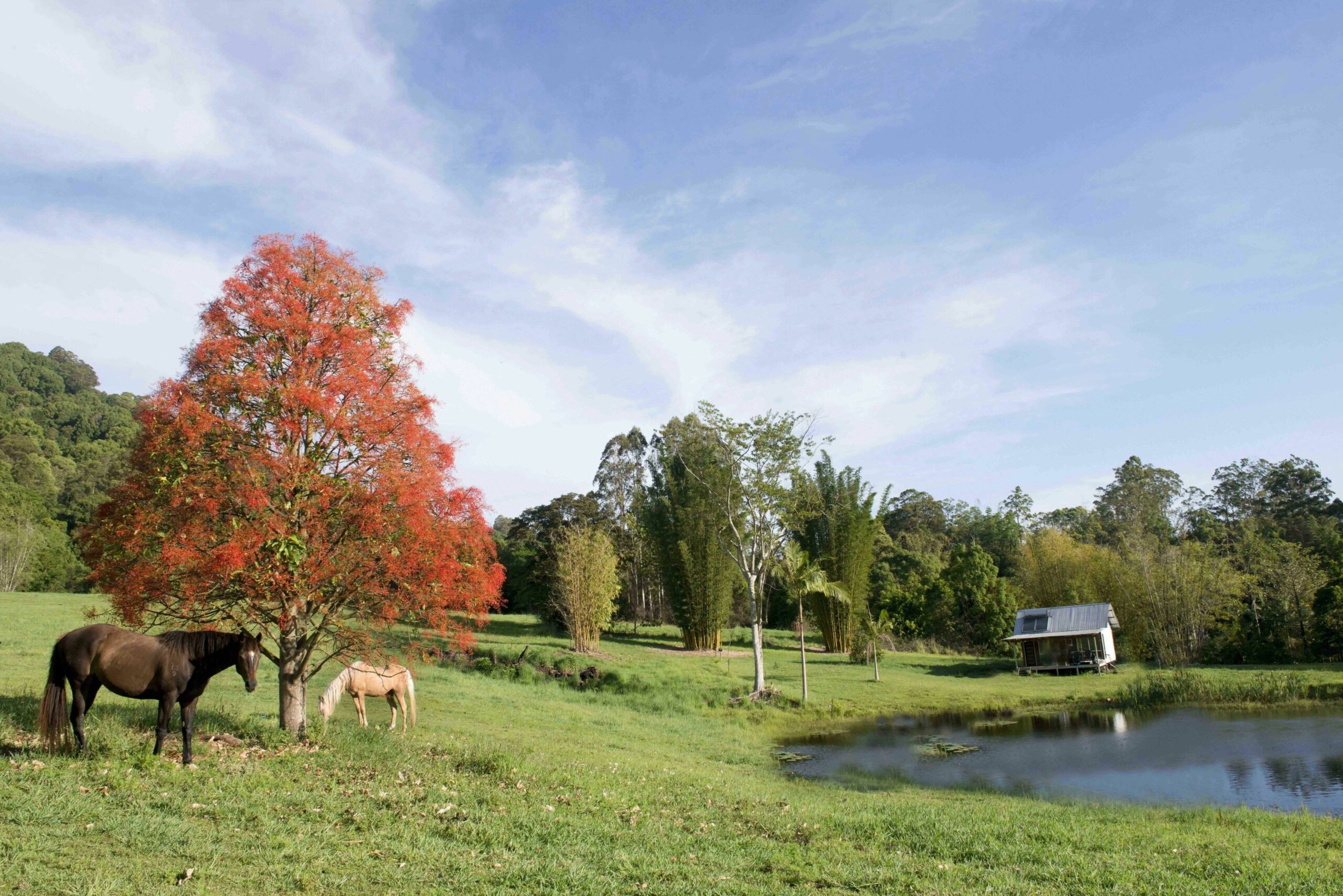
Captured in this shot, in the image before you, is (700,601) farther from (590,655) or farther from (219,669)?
(219,669)

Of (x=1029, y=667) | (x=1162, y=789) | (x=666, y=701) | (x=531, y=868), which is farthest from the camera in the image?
(x=1029, y=667)

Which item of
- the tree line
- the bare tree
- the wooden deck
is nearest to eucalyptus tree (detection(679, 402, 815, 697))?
the tree line

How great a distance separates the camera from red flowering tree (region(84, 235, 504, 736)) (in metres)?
9.71

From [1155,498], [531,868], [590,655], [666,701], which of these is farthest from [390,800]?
[1155,498]

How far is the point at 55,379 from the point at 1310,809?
118m

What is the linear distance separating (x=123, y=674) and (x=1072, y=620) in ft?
124

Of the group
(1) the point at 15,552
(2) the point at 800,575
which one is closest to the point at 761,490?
(2) the point at 800,575

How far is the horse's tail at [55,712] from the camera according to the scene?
8281 mm

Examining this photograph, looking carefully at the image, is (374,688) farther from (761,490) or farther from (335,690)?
(761,490)

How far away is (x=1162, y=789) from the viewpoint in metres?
13.6

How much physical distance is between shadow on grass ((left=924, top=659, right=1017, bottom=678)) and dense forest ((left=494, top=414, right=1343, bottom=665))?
2.53 m

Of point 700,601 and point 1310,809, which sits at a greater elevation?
point 700,601

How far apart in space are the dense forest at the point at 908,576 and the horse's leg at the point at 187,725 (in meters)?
20.8

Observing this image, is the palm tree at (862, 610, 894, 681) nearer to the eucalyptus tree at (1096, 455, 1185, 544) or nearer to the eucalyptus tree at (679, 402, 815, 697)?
the eucalyptus tree at (679, 402, 815, 697)
